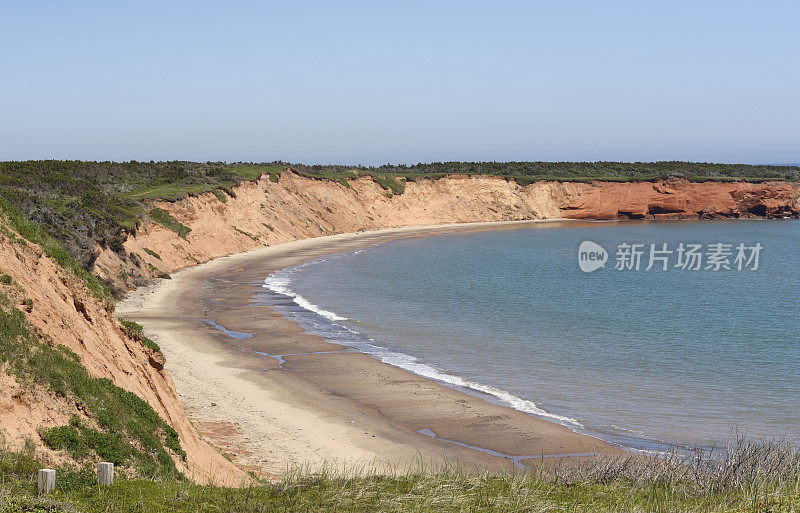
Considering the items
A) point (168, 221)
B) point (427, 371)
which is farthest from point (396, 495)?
point (168, 221)

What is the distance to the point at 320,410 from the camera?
793 inches

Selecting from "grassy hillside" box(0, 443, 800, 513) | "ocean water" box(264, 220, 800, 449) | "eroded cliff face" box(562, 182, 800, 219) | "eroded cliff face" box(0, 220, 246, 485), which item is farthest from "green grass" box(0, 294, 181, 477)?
"eroded cliff face" box(562, 182, 800, 219)

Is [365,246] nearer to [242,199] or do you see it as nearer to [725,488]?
[242,199]

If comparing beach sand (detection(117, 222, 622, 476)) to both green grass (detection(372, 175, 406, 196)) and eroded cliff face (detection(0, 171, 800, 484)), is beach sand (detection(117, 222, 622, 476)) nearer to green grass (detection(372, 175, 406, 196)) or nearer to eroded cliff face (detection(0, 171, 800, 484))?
eroded cliff face (detection(0, 171, 800, 484))

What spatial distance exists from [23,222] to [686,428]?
16.8 m

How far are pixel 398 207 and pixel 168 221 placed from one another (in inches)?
1625

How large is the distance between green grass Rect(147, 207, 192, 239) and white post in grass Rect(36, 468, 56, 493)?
148ft

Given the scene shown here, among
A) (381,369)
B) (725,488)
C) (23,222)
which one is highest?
(23,222)

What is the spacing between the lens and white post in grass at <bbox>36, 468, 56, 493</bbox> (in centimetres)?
864

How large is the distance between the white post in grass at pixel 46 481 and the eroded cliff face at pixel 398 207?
34121 millimetres

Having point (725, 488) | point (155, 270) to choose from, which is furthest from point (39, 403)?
point (155, 270)

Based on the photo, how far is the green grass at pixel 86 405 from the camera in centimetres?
1125

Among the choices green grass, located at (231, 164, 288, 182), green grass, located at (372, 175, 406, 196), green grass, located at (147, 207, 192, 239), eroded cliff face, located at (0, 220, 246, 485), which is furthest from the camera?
green grass, located at (372, 175, 406, 196)

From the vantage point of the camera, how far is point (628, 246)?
228 ft
